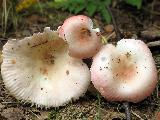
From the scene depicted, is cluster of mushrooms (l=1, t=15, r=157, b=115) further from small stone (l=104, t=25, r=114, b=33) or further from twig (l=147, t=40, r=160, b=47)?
small stone (l=104, t=25, r=114, b=33)

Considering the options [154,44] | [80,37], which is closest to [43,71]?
[80,37]

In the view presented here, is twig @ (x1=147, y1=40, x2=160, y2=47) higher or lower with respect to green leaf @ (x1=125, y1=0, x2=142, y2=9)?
lower

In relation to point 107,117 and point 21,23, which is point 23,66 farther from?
point 21,23

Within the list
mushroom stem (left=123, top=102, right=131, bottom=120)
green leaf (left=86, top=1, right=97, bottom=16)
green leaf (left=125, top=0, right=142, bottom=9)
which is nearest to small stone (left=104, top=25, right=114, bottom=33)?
green leaf (left=86, top=1, right=97, bottom=16)

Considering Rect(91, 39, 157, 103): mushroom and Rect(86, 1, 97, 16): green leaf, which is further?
Rect(86, 1, 97, 16): green leaf

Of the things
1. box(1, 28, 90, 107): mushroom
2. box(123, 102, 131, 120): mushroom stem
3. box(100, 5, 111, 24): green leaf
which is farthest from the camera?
box(100, 5, 111, 24): green leaf

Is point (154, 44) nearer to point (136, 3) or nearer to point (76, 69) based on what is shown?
point (136, 3)

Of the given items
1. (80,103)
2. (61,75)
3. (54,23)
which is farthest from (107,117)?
(54,23)
